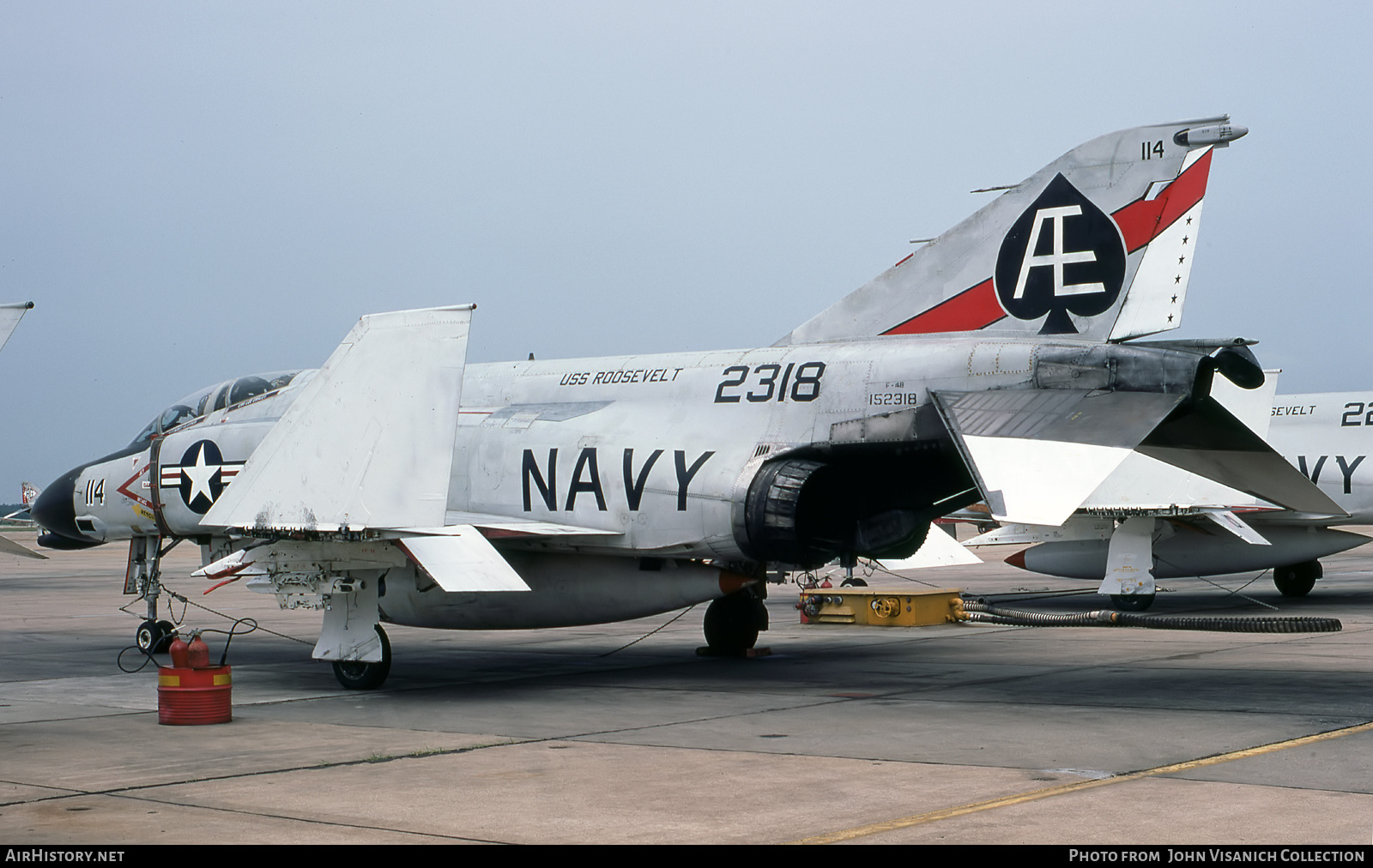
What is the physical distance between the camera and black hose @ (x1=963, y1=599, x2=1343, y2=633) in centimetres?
1545

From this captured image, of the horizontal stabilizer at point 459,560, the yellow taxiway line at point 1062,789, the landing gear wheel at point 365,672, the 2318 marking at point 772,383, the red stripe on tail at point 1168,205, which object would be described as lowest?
the landing gear wheel at point 365,672

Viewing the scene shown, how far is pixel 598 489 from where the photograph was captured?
11.6m

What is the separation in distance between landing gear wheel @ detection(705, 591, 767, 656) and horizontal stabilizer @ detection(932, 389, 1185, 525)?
14.1 feet

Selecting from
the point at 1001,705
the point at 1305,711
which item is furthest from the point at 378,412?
the point at 1305,711

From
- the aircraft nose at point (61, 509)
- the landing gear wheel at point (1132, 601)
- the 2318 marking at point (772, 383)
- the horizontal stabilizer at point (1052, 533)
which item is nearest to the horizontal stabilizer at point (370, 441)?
the 2318 marking at point (772, 383)

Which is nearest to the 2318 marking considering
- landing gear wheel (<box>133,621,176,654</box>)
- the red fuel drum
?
the red fuel drum

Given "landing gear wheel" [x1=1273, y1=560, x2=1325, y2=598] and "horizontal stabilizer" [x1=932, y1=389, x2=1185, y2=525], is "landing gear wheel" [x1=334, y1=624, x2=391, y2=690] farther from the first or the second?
"landing gear wheel" [x1=1273, y1=560, x2=1325, y2=598]

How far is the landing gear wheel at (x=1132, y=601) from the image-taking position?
1914cm

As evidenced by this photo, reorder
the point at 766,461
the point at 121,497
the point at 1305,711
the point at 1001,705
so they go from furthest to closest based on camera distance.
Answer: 1. the point at 121,497
2. the point at 766,461
3. the point at 1001,705
4. the point at 1305,711

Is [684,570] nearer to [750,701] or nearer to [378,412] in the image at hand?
[750,701]

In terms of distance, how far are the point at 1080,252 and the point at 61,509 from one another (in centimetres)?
1080

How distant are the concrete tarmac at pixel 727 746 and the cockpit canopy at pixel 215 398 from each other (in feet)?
8.46

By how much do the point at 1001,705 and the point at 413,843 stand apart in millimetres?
5321

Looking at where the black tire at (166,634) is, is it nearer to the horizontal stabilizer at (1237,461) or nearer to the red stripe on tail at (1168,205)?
the horizontal stabilizer at (1237,461)
